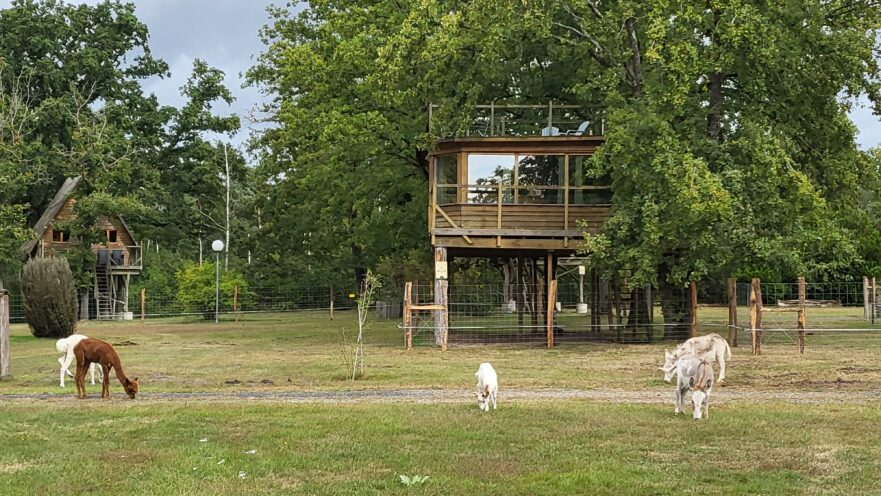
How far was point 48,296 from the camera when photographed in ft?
105

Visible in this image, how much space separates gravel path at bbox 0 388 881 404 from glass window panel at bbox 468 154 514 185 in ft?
41.8

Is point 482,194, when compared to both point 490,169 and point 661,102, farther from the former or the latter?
point 661,102

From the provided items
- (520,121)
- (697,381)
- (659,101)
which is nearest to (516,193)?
(520,121)

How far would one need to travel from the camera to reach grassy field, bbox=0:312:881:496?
7961mm

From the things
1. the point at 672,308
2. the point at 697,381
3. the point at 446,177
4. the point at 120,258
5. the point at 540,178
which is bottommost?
the point at 697,381

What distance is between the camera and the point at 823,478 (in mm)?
8031

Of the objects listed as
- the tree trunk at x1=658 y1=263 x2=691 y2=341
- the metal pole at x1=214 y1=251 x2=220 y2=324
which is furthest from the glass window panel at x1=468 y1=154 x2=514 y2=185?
the metal pole at x1=214 y1=251 x2=220 y2=324

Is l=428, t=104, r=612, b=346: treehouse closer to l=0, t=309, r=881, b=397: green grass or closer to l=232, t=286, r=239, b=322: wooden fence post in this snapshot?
l=0, t=309, r=881, b=397: green grass

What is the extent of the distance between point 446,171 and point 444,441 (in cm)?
1861

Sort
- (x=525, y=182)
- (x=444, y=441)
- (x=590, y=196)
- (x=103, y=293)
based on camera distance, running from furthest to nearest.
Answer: (x=103, y=293), (x=590, y=196), (x=525, y=182), (x=444, y=441)

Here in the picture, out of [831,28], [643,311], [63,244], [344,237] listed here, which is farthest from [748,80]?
[63,244]

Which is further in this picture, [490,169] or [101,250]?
[101,250]

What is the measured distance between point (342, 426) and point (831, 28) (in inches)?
826

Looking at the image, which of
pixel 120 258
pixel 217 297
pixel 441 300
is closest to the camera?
pixel 441 300
